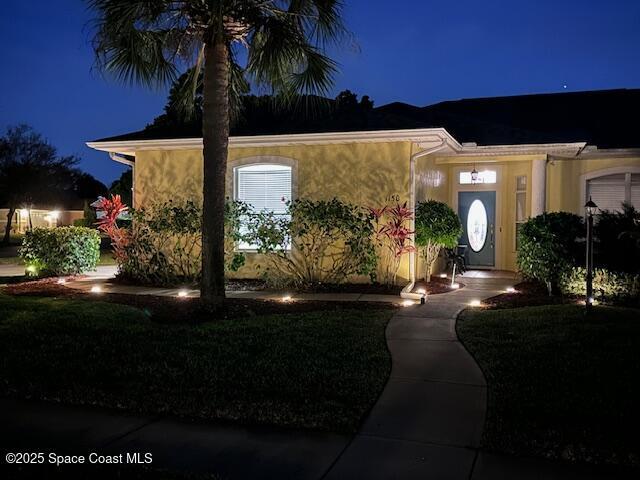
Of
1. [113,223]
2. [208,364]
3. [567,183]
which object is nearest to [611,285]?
[567,183]

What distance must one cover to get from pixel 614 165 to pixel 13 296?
12.9 meters

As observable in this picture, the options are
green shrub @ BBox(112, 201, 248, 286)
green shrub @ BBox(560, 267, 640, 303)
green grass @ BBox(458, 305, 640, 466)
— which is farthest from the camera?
green shrub @ BBox(112, 201, 248, 286)

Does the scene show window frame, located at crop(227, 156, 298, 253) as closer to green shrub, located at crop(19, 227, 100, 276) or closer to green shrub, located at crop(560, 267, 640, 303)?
green shrub, located at crop(19, 227, 100, 276)

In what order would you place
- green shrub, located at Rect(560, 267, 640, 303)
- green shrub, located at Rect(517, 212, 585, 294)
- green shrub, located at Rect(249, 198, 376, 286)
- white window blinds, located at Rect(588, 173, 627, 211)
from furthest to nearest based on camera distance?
white window blinds, located at Rect(588, 173, 627, 211) → green shrub, located at Rect(249, 198, 376, 286) → green shrub, located at Rect(517, 212, 585, 294) → green shrub, located at Rect(560, 267, 640, 303)

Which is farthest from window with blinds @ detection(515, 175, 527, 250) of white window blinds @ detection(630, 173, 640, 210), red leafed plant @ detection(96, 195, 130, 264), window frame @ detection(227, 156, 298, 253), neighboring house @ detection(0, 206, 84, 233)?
neighboring house @ detection(0, 206, 84, 233)

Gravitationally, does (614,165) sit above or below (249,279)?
above

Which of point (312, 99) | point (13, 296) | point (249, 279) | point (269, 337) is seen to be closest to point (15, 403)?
point (269, 337)

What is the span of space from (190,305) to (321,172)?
13.5 feet

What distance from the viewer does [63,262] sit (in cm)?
1347

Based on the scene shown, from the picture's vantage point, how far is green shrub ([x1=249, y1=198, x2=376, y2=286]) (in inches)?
446

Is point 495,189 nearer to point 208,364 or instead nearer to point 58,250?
point 58,250

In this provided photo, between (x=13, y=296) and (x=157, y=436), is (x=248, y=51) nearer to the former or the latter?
(x=13, y=296)

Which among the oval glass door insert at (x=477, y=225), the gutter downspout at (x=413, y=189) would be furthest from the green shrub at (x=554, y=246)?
the oval glass door insert at (x=477, y=225)

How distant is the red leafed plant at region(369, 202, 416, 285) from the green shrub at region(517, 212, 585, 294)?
2204 millimetres
